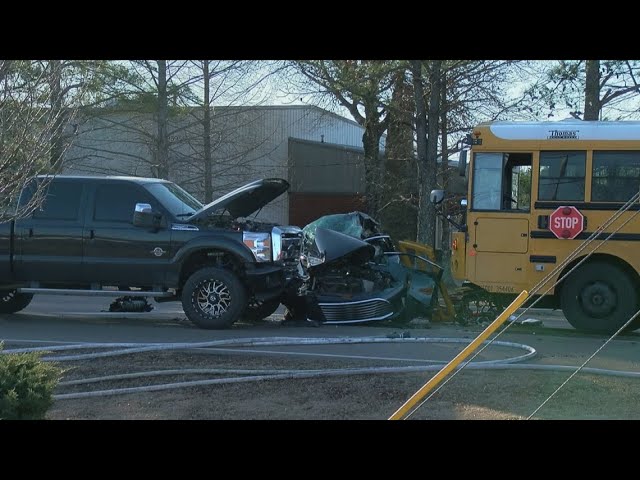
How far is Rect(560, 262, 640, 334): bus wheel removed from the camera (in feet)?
37.1

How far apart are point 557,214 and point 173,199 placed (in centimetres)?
575

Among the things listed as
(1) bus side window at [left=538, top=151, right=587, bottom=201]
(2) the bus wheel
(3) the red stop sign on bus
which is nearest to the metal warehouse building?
(1) bus side window at [left=538, top=151, right=587, bottom=201]

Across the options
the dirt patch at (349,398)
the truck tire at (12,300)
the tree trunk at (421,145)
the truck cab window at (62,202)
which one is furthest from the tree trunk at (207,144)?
the dirt patch at (349,398)

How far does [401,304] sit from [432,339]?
71.9 inches

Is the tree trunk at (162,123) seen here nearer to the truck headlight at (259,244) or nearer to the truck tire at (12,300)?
the truck tire at (12,300)

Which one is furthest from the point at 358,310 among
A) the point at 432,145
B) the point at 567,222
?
the point at 432,145

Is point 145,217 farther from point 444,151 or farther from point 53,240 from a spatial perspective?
point 444,151

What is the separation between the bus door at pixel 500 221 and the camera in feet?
38.4

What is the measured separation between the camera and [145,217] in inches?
451

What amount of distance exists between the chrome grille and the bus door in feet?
4.66

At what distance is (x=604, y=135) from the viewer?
37.3 ft
